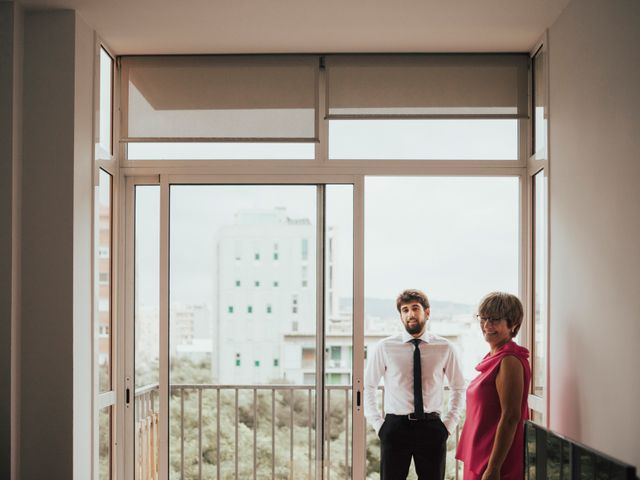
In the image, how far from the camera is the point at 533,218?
12.6 feet

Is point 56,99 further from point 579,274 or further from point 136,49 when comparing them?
point 579,274

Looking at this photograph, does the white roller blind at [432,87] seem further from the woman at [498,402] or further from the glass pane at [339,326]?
the woman at [498,402]

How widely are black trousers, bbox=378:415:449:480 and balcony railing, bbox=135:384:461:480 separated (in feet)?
1.36

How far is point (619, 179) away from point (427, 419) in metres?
1.51

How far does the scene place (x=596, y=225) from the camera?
9.37ft

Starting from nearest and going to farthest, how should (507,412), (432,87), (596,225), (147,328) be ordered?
1. (596,225)
2. (507,412)
3. (432,87)
4. (147,328)

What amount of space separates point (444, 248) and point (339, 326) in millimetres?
707

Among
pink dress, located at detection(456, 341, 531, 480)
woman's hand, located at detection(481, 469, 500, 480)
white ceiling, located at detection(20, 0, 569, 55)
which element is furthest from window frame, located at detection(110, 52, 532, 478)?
woman's hand, located at detection(481, 469, 500, 480)

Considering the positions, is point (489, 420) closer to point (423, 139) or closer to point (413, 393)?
point (413, 393)

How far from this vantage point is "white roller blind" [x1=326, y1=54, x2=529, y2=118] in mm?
3881

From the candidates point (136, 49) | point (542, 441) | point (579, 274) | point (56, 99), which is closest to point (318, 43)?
point (136, 49)

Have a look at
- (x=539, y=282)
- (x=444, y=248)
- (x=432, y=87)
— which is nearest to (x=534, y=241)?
(x=539, y=282)

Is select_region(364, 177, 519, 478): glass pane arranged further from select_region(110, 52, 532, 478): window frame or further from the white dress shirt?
the white dress shirt

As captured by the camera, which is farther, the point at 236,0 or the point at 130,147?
the point at 130,147
